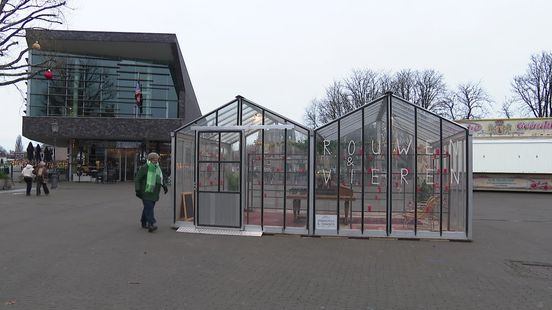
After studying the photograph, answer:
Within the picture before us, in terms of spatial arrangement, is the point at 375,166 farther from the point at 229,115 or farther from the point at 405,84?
the point at 405,84

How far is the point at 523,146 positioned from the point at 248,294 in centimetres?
2628

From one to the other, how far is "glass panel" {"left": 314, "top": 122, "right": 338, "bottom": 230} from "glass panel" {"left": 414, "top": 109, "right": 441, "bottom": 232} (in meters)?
1.79

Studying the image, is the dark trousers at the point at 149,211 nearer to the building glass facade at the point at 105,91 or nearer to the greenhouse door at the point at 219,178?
the greenhouse door at the point at 219,178

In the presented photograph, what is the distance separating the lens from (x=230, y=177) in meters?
11.1

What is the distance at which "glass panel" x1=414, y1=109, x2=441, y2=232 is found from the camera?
10719 millimetres

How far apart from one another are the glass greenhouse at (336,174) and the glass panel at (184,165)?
0.46m

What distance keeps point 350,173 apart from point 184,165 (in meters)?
4.01

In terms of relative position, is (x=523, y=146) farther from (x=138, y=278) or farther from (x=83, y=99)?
(x=83, y=99)

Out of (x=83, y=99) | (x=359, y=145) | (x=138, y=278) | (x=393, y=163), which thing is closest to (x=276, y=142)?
(x=359, y=145)

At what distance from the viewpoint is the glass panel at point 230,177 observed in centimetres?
1091

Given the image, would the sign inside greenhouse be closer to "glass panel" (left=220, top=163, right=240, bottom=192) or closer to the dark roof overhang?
"glass panel" (left=220, top=163, right=240, bottom=192)

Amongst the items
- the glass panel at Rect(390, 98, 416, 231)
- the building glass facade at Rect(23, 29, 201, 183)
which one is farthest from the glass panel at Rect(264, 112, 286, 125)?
the building glass facade at Rect(23, 29, 201, 183)

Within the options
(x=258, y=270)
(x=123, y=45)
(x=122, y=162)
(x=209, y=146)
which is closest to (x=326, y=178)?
(x=209, y=146)

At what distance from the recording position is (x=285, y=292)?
6.07 metres
